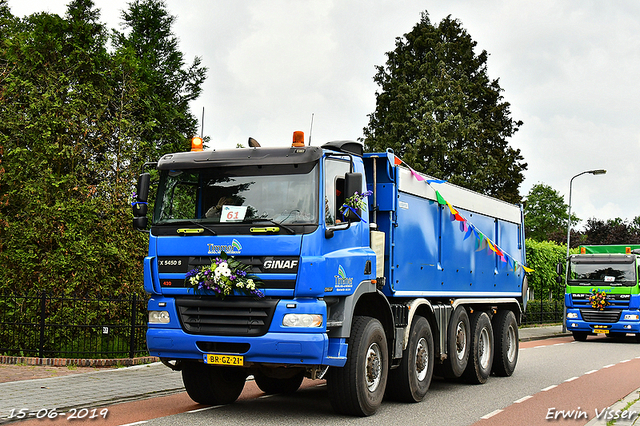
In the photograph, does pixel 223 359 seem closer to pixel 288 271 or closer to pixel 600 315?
pixel 288 271

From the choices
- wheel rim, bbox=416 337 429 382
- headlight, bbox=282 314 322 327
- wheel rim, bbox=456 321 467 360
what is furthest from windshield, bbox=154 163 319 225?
wheel rim, bbox=456 321 467 360

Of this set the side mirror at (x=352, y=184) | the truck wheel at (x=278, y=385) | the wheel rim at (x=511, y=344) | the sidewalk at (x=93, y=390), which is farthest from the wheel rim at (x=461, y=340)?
the side mirror at (x=352, y=184)

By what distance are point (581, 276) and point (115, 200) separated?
16.6 metres

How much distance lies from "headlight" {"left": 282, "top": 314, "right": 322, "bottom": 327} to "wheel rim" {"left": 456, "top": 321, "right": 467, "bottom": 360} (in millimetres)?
4495

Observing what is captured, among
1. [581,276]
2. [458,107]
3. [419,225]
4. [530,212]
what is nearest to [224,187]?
[419,225]

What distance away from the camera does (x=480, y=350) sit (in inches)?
509

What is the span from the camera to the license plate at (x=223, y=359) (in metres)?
8.20

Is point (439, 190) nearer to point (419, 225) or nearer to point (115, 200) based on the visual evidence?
point (419, 225)

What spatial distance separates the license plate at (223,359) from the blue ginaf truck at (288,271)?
0.05 ft

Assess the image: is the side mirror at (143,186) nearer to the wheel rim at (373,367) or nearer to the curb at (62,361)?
the wheel rim at (373,367)

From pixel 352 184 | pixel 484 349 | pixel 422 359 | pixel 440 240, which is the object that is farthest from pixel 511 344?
pixel 352 184

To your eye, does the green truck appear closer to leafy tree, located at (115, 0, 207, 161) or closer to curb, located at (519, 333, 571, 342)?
curb, located at (519, 333, 571, 342)

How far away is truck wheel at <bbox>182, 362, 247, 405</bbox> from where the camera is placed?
9.51 metres

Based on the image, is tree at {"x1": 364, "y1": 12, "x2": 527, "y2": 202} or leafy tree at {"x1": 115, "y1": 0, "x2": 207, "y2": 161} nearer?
leafy tree at {"x1": 115, "y1": 0, "x2": 207, "y2": 161}
